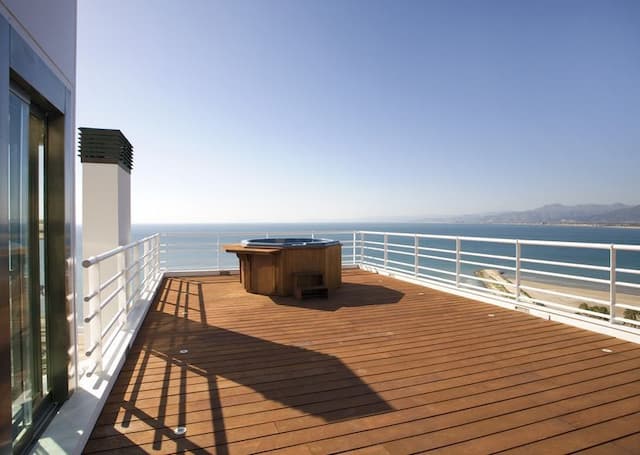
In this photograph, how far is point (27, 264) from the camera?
141 centimetres

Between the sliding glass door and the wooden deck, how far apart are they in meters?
0.34

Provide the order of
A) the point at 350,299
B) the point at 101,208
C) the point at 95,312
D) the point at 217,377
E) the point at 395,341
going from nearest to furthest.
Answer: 1. the point at 95,312
2. the point at 217,377
3. the point at 395,341
4. the point at 101,208
5. the point at 350,299

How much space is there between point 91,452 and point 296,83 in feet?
30.4

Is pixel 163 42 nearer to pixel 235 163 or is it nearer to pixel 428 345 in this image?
pixel 428 345

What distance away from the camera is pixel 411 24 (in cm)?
861

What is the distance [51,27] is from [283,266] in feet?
12.5

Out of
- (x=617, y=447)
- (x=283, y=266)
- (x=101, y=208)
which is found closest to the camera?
(x=617, y=447)

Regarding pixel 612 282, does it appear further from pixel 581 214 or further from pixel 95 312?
pixel 581 214

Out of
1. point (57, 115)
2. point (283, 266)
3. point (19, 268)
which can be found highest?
point (57, 115)

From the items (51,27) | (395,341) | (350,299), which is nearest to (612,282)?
(395,341)

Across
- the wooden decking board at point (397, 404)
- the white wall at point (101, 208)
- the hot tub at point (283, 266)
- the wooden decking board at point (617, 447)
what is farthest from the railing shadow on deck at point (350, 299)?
the wooden decking board at point (617, 447)

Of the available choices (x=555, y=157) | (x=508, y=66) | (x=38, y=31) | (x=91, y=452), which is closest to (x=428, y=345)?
(x=91, y=452)

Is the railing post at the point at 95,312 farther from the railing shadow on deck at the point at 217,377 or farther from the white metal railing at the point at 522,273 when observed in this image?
the white metal railing at the point at 522,273

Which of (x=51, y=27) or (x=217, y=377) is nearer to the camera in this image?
(x=51, y=27)
